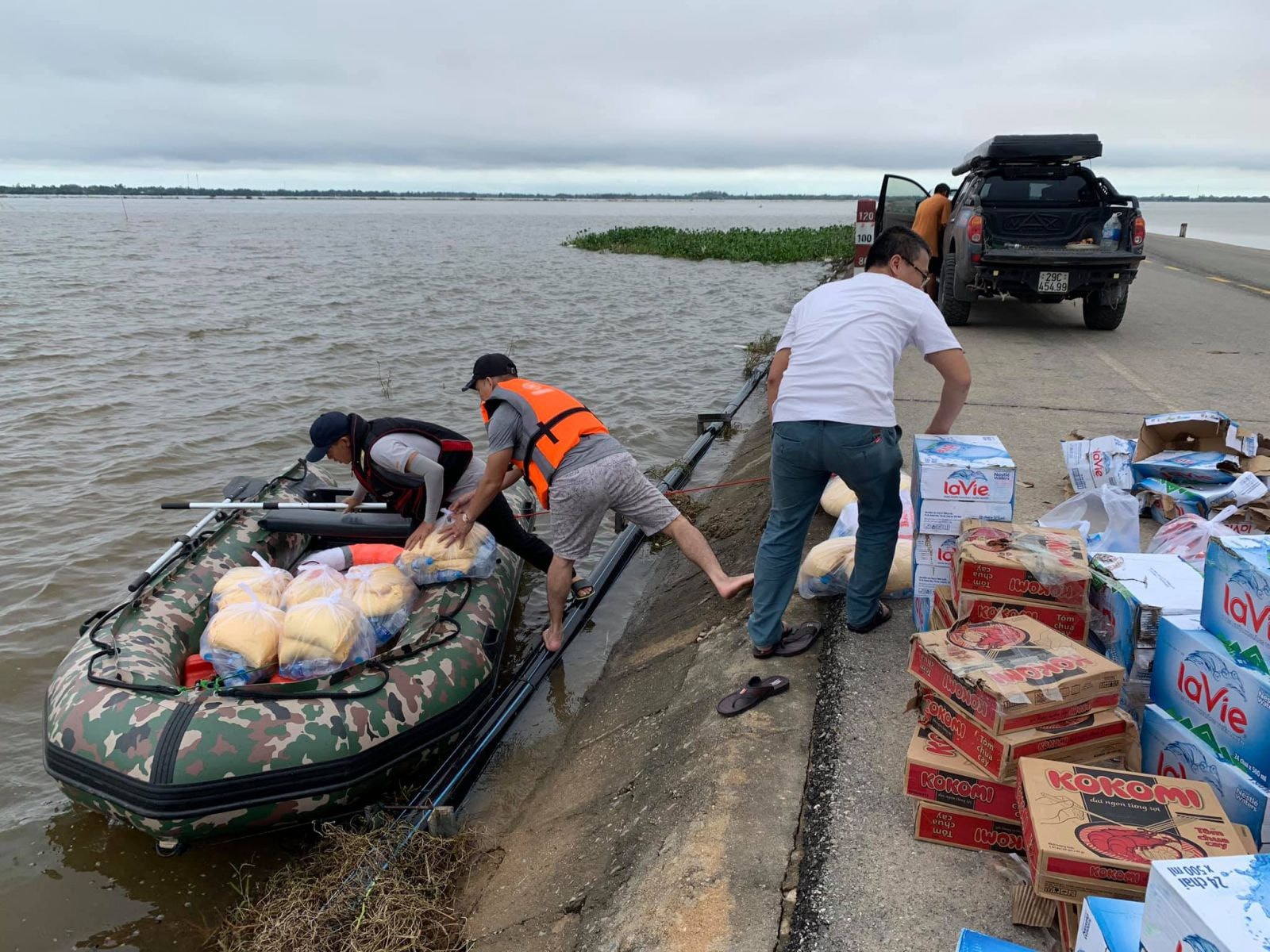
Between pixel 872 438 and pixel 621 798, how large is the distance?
1.78m

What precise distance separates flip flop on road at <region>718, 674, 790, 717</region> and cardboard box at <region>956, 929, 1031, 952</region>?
1442mm

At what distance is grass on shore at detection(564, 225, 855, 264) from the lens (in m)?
37.4

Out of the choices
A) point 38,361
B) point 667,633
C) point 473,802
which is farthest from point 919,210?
point 38,361

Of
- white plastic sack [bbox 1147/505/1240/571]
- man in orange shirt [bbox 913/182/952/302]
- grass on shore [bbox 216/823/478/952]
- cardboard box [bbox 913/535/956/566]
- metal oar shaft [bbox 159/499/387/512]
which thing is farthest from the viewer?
man in orange shirt [bbox 913/182/952/302]

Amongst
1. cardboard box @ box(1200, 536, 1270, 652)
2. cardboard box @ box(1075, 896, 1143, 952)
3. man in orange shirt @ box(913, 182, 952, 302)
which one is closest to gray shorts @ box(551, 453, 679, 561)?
cardboard box @ box(1200, 536, 1270, 652)

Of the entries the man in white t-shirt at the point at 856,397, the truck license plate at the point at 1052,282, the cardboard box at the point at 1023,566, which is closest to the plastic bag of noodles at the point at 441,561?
the man in white t-shirt at the point at 856,397

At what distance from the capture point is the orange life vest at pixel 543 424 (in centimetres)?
457

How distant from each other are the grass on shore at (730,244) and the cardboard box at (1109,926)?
34711 mm

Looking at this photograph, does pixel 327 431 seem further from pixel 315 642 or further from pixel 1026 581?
pixel 1026 581

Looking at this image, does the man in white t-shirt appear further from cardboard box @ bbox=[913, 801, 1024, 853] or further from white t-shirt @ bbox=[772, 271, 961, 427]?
cardboard box @ bbox=[913, 801, 1024, 853]

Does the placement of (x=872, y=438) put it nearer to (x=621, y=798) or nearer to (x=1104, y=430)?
(x=621, y=798)

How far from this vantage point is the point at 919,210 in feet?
35.7

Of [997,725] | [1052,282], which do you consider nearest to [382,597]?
[997,725]

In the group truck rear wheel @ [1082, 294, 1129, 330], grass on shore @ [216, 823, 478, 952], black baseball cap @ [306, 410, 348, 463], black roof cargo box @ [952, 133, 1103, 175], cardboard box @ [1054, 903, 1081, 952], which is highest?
black roof cargo box @ [952, 133, 1103, 175]
